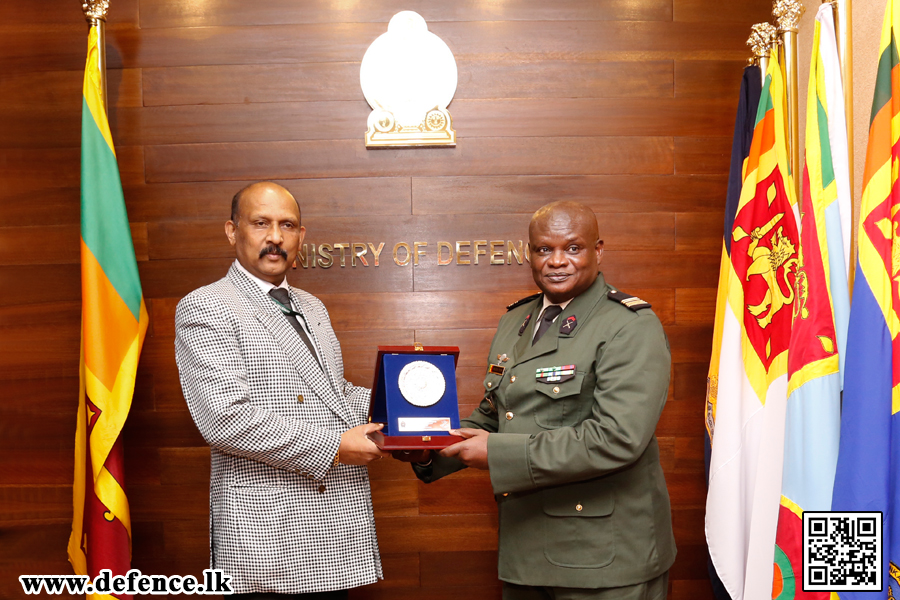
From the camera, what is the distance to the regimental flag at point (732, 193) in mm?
2715

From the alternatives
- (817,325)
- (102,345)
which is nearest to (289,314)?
(102,345)

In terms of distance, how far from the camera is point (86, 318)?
2629 mm

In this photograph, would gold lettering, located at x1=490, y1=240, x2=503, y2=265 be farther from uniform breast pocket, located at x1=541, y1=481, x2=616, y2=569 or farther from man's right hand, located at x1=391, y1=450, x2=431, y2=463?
uniform breast pocket, located at x1=541, y1=481, x2=616, y2=569

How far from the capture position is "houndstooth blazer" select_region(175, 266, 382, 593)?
2.01 meters

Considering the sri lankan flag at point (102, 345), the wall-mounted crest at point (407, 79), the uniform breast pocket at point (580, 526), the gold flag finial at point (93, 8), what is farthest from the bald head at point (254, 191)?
the uniform breast pocket at point (580, 526)

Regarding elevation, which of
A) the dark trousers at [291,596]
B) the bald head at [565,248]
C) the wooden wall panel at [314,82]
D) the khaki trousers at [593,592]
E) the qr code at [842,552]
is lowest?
the dark trousers at [291,596]

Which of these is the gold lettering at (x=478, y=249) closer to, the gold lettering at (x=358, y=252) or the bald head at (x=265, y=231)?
the gold lettering at (x=358, y=252)

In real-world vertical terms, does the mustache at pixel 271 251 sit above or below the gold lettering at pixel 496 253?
below

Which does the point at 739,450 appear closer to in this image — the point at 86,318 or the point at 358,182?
the point at 358,182

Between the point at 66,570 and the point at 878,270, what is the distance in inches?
128

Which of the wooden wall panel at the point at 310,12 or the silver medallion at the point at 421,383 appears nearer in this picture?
the silver medallion at the point at 421,383

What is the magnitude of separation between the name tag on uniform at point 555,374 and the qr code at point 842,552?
790mm

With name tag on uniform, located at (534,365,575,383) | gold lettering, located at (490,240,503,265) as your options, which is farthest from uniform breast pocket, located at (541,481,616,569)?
gold lettering, located at (490,240,503,265)

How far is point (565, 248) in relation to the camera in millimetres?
2000
